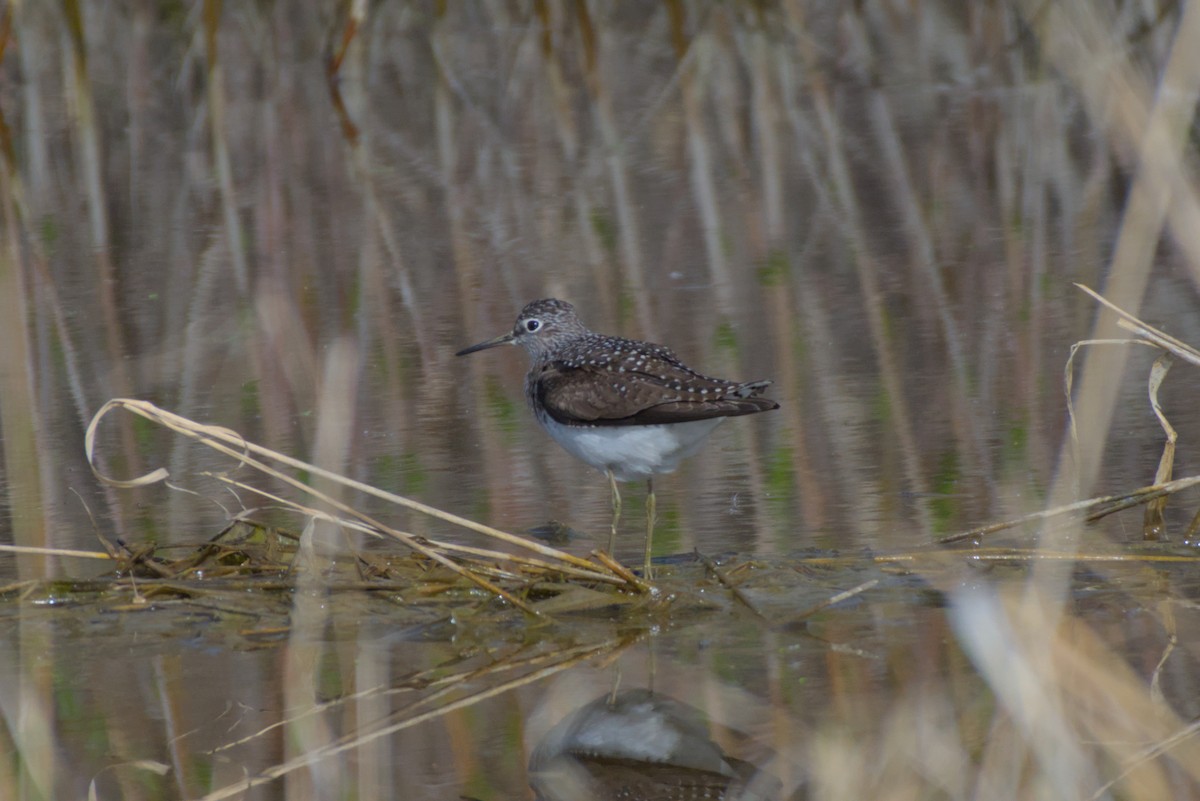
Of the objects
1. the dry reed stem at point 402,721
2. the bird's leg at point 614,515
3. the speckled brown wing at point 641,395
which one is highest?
the speckled brown wing at point 641,395

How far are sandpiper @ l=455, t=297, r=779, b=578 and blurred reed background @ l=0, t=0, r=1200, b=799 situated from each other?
0.31 metres

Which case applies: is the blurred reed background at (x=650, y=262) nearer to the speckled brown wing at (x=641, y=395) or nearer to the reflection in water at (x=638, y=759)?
the reflection in water at (x=638, y=759)

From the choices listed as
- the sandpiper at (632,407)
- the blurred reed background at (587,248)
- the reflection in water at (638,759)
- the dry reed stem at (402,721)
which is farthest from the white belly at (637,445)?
the reflection in water at (638,759)

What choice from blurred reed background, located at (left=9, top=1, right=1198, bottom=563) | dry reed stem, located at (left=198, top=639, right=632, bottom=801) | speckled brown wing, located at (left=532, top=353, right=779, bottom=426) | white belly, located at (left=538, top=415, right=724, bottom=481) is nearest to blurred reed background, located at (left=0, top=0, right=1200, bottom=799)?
blurred reed background, located at (left=9, top=1, right=1198, bottom=563)

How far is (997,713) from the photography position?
405 centimetres

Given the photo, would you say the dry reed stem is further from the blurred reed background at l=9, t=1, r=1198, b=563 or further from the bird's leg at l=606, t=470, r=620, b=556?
the blurred reed background at l=9, t=1, r=1198, b=563

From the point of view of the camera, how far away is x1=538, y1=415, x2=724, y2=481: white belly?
18.0 ft

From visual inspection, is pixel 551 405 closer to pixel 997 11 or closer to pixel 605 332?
pixel 605 332

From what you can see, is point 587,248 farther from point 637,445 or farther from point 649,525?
point 649,525

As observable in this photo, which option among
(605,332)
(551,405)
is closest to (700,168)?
(605,332)

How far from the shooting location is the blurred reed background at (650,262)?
5.71 metres

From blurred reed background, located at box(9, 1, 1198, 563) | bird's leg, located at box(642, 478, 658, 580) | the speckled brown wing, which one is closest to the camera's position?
bird's leg, located at box(642, 478, 658, 580)

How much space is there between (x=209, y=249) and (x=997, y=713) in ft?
25.8

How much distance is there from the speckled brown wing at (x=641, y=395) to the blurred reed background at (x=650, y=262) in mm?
444
